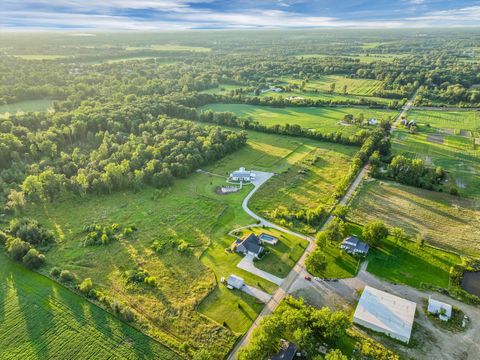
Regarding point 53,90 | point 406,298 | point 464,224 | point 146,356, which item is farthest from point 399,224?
point 53,90

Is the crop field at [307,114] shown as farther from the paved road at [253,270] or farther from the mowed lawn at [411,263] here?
the paved road at [253,270]

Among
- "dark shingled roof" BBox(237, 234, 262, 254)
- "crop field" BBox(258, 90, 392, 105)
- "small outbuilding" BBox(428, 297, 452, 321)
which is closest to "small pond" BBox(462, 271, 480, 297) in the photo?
"small outbuilding" BBox(428, 297, 452, 321)

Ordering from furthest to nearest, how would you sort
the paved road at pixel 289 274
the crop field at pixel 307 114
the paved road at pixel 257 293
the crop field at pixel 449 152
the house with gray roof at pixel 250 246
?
the crop field at pixel 307 114 < the crop field at pixel 449 152 < the house with gray roof at pixel 250 246 < the paved road at pixel 257 293 < the paved road at pixel 289 274

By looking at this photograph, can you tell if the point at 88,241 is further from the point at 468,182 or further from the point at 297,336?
the point at 468,182

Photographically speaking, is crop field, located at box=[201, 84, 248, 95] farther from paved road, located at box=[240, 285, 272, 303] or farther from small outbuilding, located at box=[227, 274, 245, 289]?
paved road, located at box=[240, 285, 272, 303]

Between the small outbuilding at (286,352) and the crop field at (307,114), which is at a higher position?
the small outbuilding at (286,352)

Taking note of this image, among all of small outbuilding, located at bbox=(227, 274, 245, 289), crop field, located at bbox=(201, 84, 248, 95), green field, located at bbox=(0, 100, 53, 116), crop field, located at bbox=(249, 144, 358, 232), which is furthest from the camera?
crop field, located at bbox=(201, 84, 248, 95)

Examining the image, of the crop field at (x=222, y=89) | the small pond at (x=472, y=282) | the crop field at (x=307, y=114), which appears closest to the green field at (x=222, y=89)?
the crop field at (x=222, y=89)
